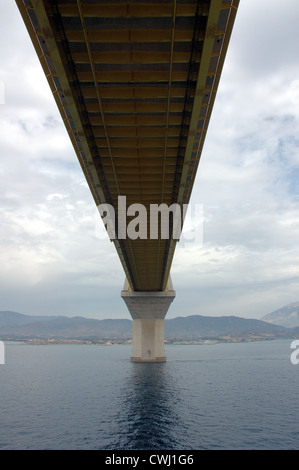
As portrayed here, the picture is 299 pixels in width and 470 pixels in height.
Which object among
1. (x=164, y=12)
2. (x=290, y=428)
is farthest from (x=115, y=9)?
(x=290, y=428)

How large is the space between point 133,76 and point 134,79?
0.11 metres

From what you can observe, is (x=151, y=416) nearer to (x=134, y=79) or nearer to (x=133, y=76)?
(x=134, y=79)

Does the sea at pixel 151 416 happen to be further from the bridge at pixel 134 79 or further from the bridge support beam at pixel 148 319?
the bridge at pixel 134 79

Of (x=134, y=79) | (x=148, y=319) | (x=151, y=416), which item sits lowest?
(x=151, y=416)

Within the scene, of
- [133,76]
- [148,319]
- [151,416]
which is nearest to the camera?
[133,76]

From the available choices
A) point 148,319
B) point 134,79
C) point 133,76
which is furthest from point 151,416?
point 148,319

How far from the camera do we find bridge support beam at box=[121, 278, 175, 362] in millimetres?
60375

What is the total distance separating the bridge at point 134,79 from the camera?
10.7 m

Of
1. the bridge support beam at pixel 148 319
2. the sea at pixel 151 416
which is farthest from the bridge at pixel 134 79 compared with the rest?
the bridge support beam at pixel 148 319

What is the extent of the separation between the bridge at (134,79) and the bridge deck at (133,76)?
3 cm

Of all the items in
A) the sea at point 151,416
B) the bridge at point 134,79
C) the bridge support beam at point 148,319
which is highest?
the bridge at point 134,79

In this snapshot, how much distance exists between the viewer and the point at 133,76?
13406 mm
